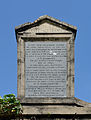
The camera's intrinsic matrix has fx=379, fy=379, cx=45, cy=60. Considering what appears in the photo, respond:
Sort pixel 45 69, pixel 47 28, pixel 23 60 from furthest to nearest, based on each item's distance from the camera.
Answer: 1. pixel 47 28
2. pixel 23 60
3. pixel 45 69

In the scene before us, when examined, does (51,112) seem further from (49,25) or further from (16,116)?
(49,25)

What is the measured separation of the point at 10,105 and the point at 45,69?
4.84 feet

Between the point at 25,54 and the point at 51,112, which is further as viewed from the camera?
the point at 25,54

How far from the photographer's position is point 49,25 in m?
11.2

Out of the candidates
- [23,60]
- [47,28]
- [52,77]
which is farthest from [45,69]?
[47,28]

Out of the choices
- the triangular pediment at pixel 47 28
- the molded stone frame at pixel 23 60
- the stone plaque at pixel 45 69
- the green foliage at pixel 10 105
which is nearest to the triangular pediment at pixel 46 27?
the triangular pediment at pixel 47 28

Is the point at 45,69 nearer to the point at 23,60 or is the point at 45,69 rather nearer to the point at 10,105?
the point at 23,60

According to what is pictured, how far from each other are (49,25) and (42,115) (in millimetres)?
2713

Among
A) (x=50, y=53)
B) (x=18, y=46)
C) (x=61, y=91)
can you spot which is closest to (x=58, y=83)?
(x=61, y=91)

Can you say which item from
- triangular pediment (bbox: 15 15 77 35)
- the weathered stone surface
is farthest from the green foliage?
triangular pediment (bbox: 15 15 77 35)

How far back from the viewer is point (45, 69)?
1079 cm

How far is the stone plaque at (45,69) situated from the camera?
10.7 meters

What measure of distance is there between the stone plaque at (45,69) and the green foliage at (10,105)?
1.93 ft

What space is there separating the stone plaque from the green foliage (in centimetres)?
59
